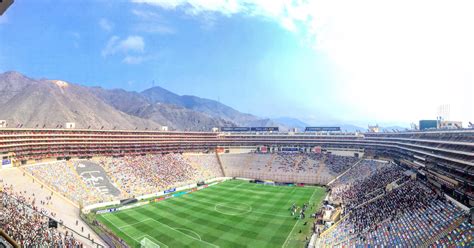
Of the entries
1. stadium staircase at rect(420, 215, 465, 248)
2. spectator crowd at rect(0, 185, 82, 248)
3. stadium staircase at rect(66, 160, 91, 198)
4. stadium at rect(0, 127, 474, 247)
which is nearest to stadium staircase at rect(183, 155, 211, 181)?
stadium at rect(0, 127, 474, 247)

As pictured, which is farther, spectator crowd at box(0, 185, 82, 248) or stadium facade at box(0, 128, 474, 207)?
stadium facade at box(0, 128, 474, 207)

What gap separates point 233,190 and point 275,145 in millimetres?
38859

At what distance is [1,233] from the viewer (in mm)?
5984

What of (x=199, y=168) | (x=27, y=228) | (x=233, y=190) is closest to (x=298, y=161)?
(x=233, y=190)

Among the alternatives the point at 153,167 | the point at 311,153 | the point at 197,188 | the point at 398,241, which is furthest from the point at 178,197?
the point at 311,153

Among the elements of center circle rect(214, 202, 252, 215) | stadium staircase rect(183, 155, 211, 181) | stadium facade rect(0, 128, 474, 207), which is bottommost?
center circle rect(214, 202, 252, 215)

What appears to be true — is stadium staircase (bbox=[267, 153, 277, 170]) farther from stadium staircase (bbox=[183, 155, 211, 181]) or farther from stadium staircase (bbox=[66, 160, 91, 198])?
stadium staircase (bbox=[66, 160, 91, 198])

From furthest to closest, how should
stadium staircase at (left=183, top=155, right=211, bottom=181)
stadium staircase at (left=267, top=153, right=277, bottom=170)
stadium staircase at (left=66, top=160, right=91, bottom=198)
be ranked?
stadium staircase at (left=267, top=153, right=277, bottom=170), stadium staircase at (left=183, top=155, right=211, bottom=181), stadium staircase at (left=66, top=160, right=91, bottom=198)

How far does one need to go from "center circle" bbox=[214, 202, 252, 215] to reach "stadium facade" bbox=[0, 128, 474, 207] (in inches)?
1208

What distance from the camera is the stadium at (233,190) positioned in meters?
34.2

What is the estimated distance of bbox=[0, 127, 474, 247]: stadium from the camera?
34.2 meters

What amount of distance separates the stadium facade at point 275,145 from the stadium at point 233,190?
0.97ft

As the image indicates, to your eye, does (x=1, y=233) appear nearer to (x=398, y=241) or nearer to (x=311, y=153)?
(x=398, y=241)

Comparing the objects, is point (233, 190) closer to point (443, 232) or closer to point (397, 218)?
point (397, 218)
